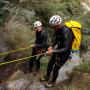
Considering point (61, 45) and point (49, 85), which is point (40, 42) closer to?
point (61, 45)

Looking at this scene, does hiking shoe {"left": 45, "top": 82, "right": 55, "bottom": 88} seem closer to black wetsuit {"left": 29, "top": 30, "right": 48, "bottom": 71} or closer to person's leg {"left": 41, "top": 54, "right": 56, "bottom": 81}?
person's leg {"left": 41, "top": 54, "right": 56, "bottom": 81}

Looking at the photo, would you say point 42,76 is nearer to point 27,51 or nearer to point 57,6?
point 27,51

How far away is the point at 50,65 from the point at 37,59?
2.45 feet

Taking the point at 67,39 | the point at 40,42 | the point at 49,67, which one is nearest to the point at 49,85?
the point at 49,67

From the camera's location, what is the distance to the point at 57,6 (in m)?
13.4

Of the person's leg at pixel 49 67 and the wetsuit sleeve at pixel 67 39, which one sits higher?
the wetsuit sleeve at pixel 67 39

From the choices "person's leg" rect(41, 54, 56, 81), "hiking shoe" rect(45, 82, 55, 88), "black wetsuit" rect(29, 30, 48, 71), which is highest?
"black wetsuit" rect(29, 30, 48, 71)

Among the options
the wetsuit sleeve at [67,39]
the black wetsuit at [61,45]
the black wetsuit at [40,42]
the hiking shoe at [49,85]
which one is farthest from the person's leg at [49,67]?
the wetsuit sleeve at [67,39]

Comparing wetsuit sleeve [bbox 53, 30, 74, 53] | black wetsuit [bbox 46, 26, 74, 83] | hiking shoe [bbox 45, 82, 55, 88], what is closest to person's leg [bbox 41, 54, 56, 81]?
black wetsuit [bbox 46, 26, 74, 83]

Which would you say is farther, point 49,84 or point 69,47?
point 49,84

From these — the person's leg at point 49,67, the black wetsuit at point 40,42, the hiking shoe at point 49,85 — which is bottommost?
the hiking shoe at point 49,85

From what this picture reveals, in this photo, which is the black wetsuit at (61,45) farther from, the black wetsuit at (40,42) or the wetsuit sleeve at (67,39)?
the black wetsuit at (40,42)

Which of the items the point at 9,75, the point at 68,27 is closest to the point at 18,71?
the point at 9,75

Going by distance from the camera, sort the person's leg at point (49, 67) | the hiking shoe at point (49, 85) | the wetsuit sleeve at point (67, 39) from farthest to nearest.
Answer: the hiking shoe at point (49, 85) → the person's leg at point (49, 67) → the wetsuit sleeve at point (67, 39)
